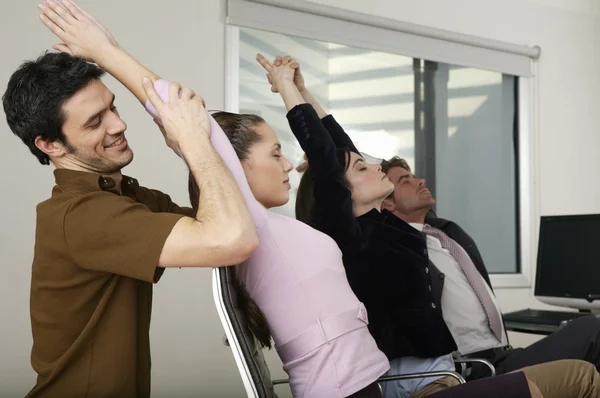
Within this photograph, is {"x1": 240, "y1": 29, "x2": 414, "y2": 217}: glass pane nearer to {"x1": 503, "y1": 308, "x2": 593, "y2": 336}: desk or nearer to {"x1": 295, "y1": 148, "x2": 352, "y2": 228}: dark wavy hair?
{"x1": 503, "y1": 308, "x2": 593, "y2": 336}: desk

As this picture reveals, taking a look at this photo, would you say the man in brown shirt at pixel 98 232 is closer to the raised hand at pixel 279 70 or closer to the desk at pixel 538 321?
the raised hand at pixel 279 70

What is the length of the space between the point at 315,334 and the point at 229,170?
15.3 inches

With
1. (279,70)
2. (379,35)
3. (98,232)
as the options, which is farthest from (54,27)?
(379,35)

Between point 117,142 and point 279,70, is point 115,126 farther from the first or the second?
point 279,70

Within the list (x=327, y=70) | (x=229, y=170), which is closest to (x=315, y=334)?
(x=229, y=170)

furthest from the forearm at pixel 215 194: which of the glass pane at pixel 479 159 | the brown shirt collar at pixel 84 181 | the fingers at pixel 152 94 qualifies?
the glass pane at pixel 479 159

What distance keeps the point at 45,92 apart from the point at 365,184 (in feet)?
3.47

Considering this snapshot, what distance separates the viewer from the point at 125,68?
1.49 metres

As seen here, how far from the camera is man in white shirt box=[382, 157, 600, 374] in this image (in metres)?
2.15

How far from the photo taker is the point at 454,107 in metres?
4.89

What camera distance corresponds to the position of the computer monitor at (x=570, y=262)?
3102mm

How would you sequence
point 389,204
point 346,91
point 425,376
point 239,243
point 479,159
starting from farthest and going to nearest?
1. point 479,159
2. point 346,91
3. point 389,204
4. point 425,376
5. point 239,243

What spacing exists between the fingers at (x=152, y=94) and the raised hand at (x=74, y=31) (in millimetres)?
133

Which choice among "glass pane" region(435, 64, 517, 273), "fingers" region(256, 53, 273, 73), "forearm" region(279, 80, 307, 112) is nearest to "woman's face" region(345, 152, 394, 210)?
"forearm" region(279, 80, 307, 112)
